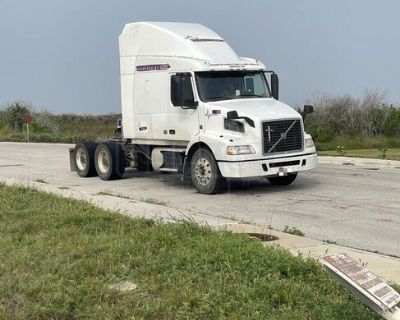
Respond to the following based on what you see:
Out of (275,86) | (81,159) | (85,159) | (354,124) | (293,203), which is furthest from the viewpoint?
(354,124)

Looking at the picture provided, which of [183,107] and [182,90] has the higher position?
[182,90]

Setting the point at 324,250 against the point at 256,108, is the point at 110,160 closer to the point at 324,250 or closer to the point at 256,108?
the point at 256,108

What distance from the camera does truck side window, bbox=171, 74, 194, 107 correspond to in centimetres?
1351

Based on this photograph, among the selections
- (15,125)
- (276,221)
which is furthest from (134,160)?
(15,125)

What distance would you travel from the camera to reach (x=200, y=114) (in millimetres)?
13375

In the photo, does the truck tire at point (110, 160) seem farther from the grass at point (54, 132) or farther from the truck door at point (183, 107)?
the grass at point (54, 132)

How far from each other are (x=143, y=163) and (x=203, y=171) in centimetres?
296

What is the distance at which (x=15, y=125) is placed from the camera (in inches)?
1800

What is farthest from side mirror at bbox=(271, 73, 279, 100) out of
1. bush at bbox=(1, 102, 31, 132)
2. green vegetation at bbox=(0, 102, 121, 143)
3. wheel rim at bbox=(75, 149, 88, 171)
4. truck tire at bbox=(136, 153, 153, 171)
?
bush at bbox=(1, 102, 31, 132)

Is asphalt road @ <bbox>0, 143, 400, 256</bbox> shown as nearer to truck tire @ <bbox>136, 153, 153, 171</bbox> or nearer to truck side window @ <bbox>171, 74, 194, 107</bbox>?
truck tire @ <bbox>136, 153, 153, 171</bbox>

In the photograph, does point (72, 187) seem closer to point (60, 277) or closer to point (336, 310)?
point (60, 277)

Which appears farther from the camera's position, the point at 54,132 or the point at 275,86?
the point at 54,132

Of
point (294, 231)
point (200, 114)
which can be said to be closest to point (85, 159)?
point (200, 114)

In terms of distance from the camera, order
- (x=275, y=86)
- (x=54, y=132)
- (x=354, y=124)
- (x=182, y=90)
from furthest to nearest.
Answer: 1. (x=54, y=132)
2. (x=354, y=124)
3. (x=275, y=86)
4. (x=182, y=90)
